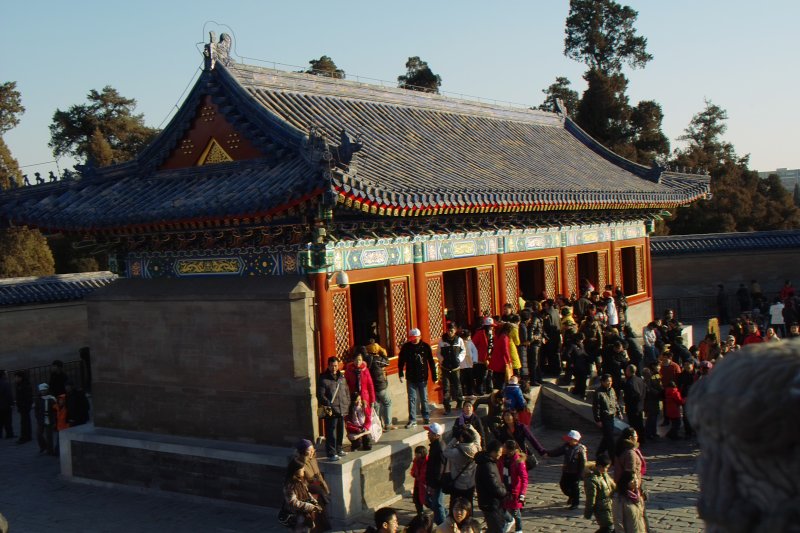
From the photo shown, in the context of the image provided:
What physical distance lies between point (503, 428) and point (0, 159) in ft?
109

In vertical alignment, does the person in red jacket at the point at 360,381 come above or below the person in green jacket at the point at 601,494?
above

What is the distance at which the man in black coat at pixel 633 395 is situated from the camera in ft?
48.6

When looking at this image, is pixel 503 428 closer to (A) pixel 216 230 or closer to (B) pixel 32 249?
(A) pixel 216 230

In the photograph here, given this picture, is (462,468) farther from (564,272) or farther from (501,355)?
(564,272)

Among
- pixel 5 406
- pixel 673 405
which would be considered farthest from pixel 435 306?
pixel 5 406

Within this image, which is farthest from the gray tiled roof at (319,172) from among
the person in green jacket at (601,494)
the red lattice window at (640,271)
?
the person in green jacket at (601,494)

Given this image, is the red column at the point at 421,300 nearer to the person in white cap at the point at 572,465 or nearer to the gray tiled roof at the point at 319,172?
the gray tiled roof at the point at 319,172

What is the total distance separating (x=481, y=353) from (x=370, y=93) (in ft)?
23.6

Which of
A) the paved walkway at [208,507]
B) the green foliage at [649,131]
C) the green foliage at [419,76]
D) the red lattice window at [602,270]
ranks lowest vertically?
the paved walkway at [208,507]

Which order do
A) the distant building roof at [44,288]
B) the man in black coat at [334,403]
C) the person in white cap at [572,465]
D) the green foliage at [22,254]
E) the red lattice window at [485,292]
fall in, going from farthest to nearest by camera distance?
the green foliage at [22,254] → the distant building roof at [44,288] → the red lattice window at [485,292] → the man in black coat at [334,403] → the person in white cap at [572,465]

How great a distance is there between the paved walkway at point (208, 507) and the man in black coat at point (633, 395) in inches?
24.8

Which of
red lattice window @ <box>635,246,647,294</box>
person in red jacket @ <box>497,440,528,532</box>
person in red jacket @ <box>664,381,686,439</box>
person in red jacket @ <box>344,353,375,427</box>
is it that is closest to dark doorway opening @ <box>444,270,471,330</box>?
person in red jacket @ <box>664,381,686,439</box>

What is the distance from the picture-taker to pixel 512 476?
418 inches

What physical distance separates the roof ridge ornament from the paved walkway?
815 cm
